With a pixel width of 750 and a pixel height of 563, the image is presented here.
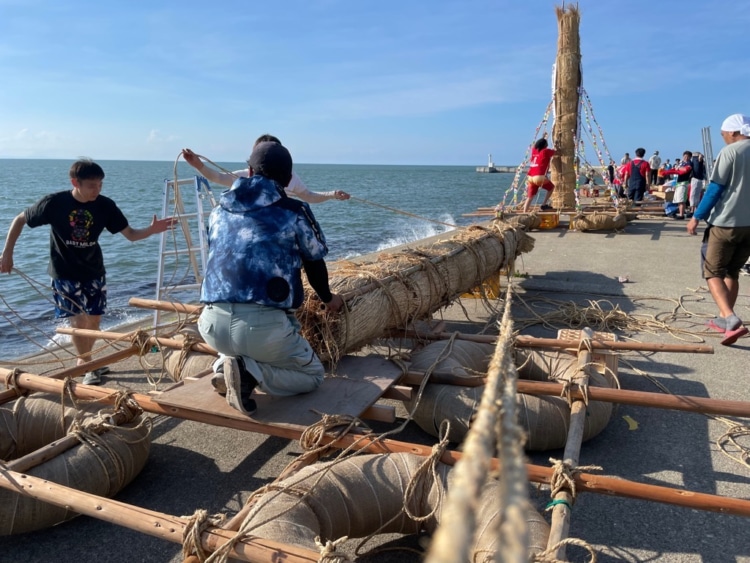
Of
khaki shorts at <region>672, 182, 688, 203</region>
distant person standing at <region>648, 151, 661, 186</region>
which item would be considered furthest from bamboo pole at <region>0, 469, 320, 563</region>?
distant person standing at <region>648, 151, 661, 186</region>

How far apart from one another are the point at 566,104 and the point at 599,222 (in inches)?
145

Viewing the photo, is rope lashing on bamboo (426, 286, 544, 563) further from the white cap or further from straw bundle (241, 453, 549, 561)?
the white cap

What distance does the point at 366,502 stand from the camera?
265 cm

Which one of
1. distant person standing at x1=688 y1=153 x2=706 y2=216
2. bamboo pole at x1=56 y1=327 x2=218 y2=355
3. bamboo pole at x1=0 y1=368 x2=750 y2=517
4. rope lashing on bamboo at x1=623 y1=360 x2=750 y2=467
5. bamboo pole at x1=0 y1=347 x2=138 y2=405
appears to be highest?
distant person standing at x1=688 y1=153 x2=706 y2=216

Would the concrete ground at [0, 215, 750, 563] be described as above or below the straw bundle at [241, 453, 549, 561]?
below

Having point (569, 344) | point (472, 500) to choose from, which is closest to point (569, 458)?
point (569, 344)

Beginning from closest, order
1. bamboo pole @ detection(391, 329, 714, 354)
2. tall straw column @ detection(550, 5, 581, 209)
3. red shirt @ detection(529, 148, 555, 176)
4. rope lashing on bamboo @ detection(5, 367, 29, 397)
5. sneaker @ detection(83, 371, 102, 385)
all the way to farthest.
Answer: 1. rope lashing on bamboo @ detection(5, 367, 29, 397)
2. bamboo pole @ detection(391, 329, 714, 354)
3. sneaker @ detection(83, 371, 102, 385)
4. red shirt @ detection(529, 148, 555, 176)
5. tall straw column @ detection(550, 5, 581, 209)

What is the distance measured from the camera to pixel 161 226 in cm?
551

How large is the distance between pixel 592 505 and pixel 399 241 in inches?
640

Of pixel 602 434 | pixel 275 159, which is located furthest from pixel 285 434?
pixel 602 434

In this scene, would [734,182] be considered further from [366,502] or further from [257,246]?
[366,502]

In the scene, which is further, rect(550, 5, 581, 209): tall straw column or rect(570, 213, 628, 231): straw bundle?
rect(550, 5, 581, 209): tall straw column

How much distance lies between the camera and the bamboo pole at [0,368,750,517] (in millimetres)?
2471

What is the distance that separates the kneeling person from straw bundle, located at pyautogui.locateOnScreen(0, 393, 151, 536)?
2.20 feet
